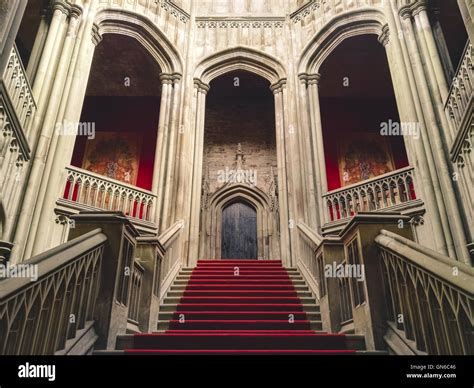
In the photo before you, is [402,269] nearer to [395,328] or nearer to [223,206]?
[395,328]

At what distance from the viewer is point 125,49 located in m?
9.76

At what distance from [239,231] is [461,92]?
6.78m

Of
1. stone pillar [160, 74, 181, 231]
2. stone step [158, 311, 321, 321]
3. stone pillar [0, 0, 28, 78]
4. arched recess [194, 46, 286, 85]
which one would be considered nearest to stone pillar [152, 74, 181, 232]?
stone pillar [160, 74, 181, 231]

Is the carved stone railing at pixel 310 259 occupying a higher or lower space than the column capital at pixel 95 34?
lower

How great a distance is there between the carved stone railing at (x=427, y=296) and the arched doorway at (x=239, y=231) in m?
→ 7.78

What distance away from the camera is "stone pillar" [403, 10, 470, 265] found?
548 cm

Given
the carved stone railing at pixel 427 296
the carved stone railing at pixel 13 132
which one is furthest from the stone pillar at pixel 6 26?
the carved stone railing at pixel 427 296

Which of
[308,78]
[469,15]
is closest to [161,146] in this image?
[308,78]

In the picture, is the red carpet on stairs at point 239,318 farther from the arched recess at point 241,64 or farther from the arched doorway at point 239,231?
the arched recess at point 241,64

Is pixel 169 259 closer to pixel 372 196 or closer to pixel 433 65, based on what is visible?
pixel 372 196

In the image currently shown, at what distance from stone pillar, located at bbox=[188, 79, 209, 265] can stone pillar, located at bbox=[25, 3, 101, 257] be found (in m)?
2.52

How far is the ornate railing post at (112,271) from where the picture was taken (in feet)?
9.28

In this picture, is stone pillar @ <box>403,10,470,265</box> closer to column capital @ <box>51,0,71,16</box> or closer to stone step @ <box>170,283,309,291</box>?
stone step @ <box>170,283,309,291</box>
